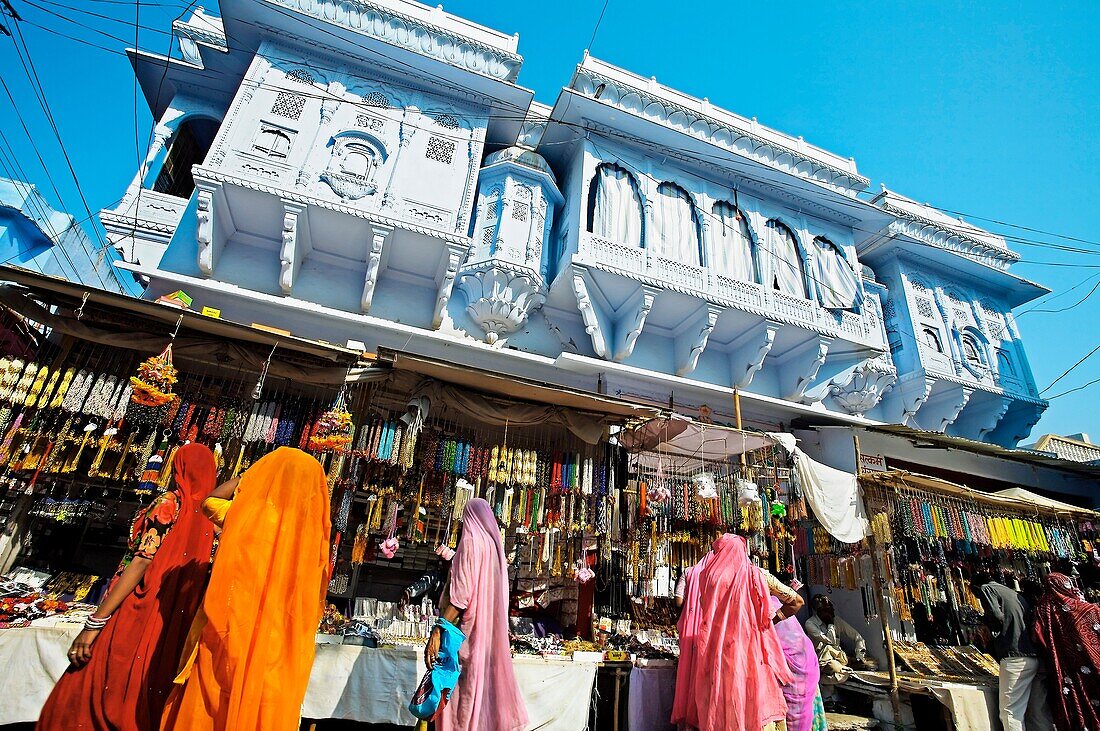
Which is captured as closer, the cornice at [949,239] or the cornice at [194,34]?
the cornice at [194,34]

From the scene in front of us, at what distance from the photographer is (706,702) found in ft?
13.6

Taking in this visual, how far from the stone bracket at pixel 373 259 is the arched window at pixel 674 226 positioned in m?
4.59

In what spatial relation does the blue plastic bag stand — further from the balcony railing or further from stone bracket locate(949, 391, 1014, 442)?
stone bracket locate(949, 391, 1014, 442)

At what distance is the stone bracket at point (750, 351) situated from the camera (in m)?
9.16

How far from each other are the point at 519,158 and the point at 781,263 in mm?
5520

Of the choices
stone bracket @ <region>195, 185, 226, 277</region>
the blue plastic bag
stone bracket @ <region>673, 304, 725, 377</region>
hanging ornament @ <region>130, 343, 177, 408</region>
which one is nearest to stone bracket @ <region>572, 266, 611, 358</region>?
stone bracket @ <region>673, 304, 725, 377</region>

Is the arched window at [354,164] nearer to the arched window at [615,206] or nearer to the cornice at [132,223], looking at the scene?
the cornice at [132,223]

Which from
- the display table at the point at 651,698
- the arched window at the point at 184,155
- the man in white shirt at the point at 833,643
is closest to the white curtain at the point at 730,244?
the man in white shirt at the point at 833,643

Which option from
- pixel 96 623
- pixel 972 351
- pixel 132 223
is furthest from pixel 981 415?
pixel 132 223

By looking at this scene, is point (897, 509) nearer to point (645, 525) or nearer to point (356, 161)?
point (645, 525)

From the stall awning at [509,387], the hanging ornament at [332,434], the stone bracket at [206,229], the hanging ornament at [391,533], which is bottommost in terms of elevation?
the hanging ornament at [391,533]

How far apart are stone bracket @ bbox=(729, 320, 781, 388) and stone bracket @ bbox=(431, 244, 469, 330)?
5405 mm

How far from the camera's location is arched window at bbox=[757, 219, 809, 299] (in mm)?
9867

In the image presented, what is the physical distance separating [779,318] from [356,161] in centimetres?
767
